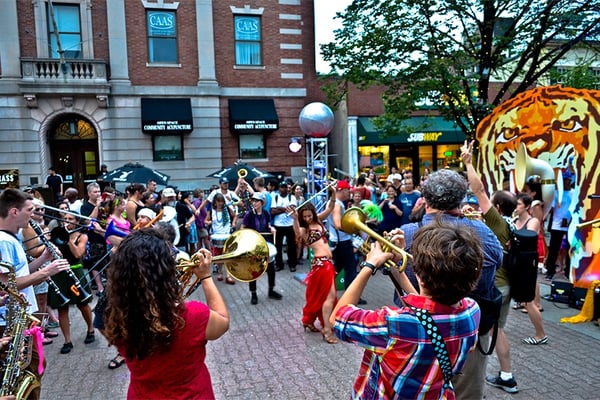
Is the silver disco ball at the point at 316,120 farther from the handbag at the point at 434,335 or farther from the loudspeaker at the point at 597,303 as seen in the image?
the handbag at the point at 434,335

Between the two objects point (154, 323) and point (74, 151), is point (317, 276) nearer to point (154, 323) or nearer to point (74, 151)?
point (154, 323)

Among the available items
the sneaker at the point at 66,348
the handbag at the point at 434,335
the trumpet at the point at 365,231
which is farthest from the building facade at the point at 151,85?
the handbag at the point at 434,335

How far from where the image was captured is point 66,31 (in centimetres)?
→ 1609

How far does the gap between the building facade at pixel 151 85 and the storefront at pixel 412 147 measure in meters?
4.06

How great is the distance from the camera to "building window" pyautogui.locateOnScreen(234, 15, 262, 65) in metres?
17.7

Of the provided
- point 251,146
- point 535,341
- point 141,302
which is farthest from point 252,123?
point 141,302

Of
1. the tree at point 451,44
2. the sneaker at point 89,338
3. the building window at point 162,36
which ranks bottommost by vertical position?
the sneaker at point 89,338

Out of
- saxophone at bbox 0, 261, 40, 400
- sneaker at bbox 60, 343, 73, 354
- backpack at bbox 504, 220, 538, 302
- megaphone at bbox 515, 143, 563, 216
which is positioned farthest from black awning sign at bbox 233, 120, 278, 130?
saxophone at bbox 0, 261, 40, 400

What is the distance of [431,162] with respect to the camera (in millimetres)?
22688

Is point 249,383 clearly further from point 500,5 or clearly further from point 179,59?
point 179,59

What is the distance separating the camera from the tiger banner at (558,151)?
661cm

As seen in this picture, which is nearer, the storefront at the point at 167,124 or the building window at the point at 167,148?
the storefront at the point at 167,124

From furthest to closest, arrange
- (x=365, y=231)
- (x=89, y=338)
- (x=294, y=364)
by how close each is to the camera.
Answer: (x=89, y=338)
(x=294, y=364)
(x=365, y=231)

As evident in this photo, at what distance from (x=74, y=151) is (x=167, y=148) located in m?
3.56
